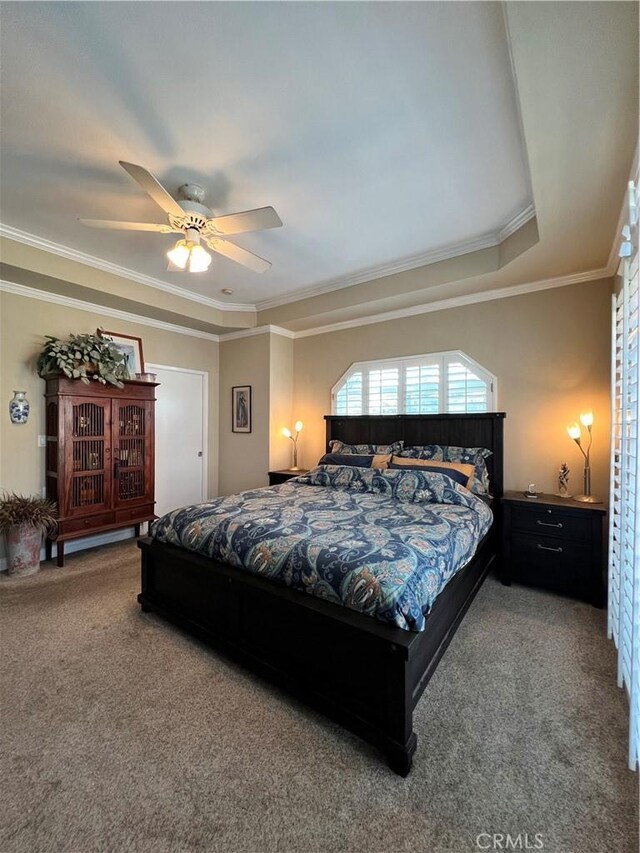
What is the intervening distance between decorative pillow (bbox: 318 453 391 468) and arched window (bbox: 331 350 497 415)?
0.73 m

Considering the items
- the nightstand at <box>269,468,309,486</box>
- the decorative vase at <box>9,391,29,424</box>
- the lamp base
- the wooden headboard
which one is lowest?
the nightstand at <box>269,468,309,486</box>

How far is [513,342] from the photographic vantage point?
3658 millimetres

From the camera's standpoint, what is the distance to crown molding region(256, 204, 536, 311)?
2.99m

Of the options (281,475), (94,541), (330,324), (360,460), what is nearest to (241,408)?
(281,475)

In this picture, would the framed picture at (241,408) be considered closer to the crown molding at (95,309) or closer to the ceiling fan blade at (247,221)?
the crown molding at (95,309)

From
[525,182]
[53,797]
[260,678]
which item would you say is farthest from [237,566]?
[525,182]

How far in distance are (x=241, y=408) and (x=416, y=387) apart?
8.41 ft

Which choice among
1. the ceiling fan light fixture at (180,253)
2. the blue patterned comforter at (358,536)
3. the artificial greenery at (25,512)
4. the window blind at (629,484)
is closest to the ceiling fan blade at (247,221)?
the ceiling fan light fixture at (180,253)

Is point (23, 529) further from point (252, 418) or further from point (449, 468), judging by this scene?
point (449, 468)

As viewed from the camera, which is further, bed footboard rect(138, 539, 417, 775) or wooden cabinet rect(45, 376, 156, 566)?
wooden cabinet rect(45, 376, 156, 566)

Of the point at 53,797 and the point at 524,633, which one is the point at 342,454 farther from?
the point at 53,797

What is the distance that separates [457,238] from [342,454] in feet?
7.94

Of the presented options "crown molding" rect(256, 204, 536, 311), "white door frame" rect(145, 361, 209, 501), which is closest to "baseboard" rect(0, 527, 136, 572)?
"white door frame" rect(145, 361, 209, 501)

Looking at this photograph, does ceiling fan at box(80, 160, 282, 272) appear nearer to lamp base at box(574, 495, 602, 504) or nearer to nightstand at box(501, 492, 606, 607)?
nightstand at box(501, 492, 606, 607)
